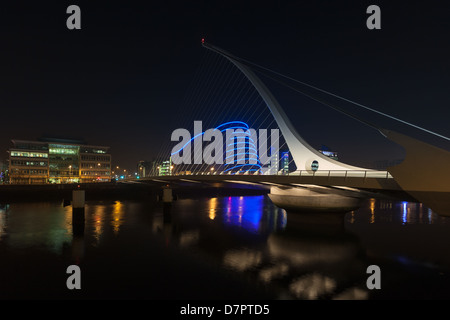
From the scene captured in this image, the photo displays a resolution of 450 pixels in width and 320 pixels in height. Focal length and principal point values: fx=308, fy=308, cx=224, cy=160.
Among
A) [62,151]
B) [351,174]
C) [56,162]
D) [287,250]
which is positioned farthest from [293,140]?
[62,151]

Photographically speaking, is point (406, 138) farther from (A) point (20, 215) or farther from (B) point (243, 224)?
(A) point (20, 215)

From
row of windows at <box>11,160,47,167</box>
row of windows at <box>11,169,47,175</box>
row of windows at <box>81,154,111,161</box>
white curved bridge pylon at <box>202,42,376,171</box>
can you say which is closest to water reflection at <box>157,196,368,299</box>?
white curved bridge pylon at <box>202,42,376,171</box>

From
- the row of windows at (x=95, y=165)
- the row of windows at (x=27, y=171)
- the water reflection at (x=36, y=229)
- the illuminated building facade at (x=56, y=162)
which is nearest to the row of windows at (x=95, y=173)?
the illuminated building facade at (x=56, y=162)

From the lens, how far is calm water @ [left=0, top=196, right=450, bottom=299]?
12.4m

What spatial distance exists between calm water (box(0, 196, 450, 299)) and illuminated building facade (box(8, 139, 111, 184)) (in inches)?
3035

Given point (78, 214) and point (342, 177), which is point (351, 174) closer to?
point (342, 177)

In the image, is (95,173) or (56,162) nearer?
(56,162)

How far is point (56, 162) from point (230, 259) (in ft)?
335

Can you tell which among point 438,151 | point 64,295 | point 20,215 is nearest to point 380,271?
point 438,151

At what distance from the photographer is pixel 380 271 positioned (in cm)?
1459

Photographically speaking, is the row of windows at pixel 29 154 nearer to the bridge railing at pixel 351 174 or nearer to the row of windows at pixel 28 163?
the row of windows at pixel 28 163

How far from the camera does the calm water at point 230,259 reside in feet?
40.8

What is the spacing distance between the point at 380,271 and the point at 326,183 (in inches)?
207

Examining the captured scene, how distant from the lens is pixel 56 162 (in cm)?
10212
